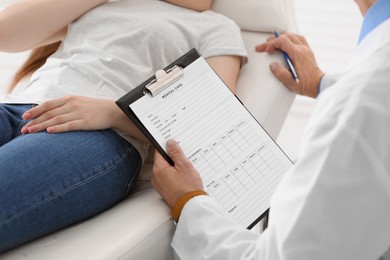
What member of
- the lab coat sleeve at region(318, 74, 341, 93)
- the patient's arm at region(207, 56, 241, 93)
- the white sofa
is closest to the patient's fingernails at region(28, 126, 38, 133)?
the white sofa

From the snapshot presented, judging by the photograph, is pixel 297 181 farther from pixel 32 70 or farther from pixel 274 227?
pixel 32 70

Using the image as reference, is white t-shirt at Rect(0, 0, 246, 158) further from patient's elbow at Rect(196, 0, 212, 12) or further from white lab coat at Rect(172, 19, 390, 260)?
white lab coat at Rect(172, 19, 390, 260)

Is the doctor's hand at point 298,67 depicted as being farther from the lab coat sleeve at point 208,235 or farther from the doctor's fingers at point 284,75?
the lab coat sleeve at point 208,235

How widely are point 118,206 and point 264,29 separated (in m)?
0.75

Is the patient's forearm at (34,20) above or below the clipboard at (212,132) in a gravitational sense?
above

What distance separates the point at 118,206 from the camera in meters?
1.12

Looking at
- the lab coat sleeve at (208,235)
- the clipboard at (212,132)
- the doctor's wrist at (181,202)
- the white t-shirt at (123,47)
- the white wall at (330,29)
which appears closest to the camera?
the lab coat sleeve at (208,235)

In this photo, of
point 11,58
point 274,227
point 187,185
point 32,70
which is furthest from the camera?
point 11,58

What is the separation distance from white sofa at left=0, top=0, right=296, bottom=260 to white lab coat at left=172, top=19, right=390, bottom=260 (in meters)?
0.30

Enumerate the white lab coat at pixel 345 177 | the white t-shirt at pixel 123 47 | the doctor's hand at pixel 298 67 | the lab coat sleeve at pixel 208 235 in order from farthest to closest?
the doctor's hand at pixel 298 67
the white t-shirt at pixel 123 47
the lab coat sleeve at pixel 208 235
the white lab coat at pixel 345 177

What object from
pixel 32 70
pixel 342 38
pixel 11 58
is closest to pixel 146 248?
pixel 32 70

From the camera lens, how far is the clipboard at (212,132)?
1.14m

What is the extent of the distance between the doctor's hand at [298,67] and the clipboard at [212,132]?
0.23 meters

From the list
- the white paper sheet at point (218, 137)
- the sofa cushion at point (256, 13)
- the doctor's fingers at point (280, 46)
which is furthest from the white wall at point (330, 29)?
the white paper sheet at point (218, 137)
